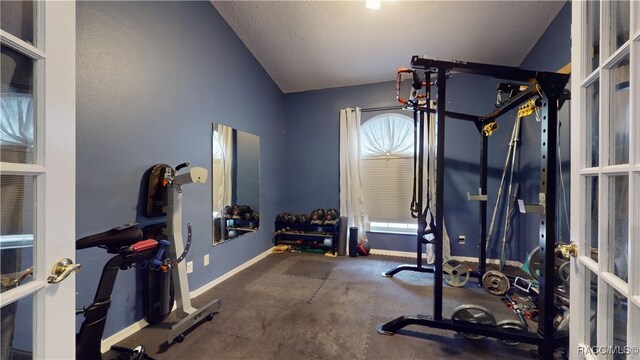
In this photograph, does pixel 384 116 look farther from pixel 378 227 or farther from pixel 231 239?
pixel 231 239

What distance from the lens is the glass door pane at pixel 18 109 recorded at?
2.10 feet

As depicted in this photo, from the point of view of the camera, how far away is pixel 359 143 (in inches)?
152

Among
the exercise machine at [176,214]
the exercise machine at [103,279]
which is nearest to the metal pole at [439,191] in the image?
the exercise machine at [176,214]

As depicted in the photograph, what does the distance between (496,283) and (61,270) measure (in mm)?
3369

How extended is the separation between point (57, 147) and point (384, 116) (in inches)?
154

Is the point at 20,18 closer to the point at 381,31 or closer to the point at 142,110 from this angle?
the point at 142,110

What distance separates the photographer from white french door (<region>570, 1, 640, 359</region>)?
0.58 metres

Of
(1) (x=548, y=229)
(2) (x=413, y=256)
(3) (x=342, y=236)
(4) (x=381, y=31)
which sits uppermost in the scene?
(4) (x=381, y=31)

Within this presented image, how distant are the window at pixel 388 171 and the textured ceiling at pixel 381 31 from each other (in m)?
0.89

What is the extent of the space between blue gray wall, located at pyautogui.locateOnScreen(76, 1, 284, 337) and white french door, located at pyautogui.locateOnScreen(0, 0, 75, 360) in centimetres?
104

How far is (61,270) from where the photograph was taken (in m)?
0.68

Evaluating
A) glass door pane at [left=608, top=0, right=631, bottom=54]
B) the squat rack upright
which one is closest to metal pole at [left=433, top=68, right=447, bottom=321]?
the squat rack upright

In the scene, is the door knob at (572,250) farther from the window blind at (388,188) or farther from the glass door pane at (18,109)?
the window blind at (388,188)

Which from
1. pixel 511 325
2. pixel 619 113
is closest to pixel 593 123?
pixel 619 113
